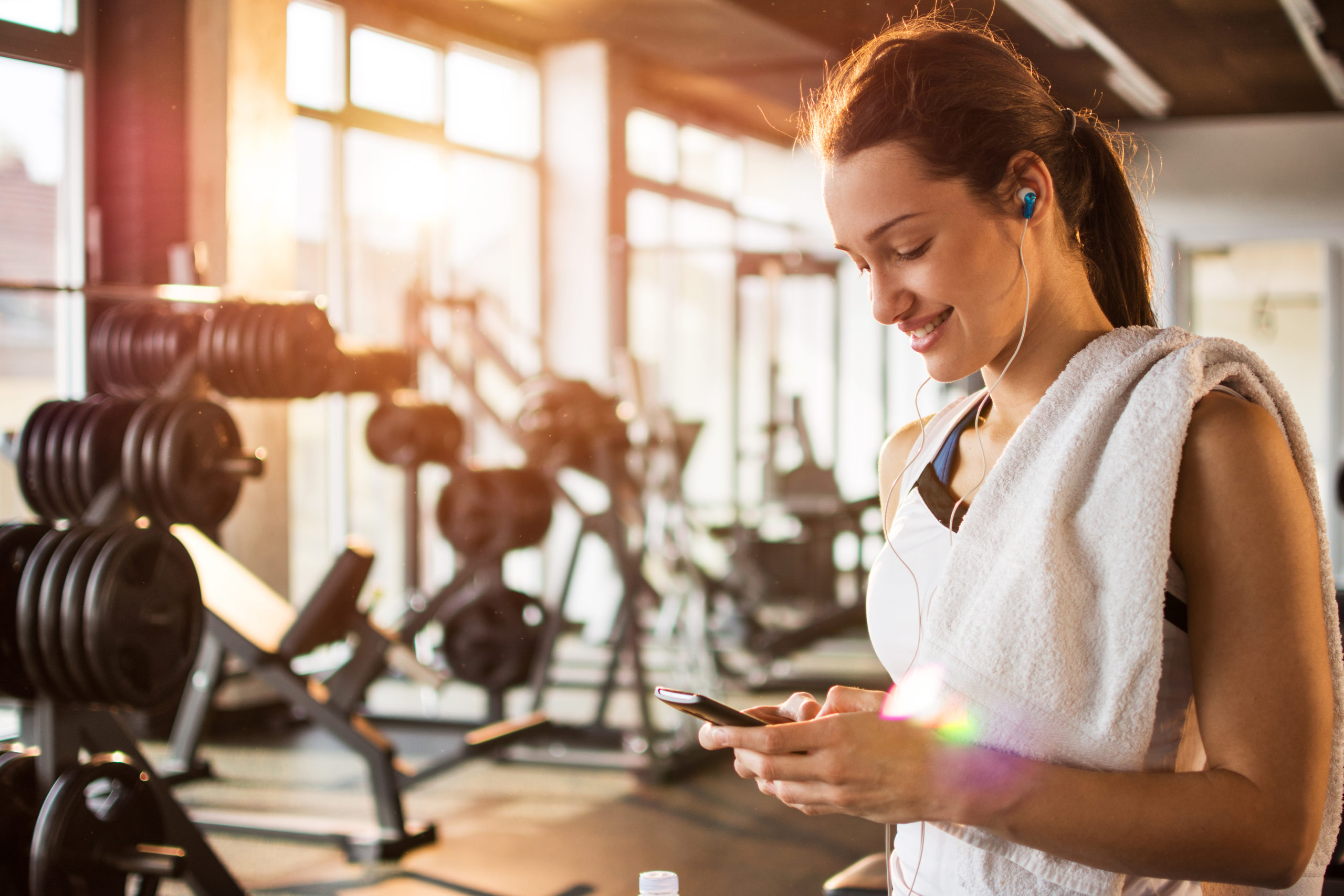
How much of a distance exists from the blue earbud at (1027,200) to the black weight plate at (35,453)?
2.39m

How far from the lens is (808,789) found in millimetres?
738

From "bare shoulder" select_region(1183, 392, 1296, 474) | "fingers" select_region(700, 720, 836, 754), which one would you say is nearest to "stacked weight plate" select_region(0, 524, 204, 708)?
"fingers" select_region(700, 720, 836, 754)

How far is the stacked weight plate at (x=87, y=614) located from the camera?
2092mm

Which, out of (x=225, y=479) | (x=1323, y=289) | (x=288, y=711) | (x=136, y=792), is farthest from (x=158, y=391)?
(x=1323, y=289)

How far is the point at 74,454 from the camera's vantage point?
101 inches

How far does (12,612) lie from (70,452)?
1.72 ft

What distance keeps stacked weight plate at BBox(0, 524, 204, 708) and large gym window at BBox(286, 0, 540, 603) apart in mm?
2063

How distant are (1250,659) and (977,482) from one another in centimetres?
31

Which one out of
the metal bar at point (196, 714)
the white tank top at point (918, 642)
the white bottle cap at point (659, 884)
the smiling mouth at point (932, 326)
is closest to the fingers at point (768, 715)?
the white tank top at point (918, 642)

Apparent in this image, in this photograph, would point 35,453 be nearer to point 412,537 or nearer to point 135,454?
point 135,454

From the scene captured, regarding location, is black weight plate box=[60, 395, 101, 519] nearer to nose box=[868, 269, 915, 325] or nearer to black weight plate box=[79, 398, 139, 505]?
black weight plate box=[79, 398, 139, 505]

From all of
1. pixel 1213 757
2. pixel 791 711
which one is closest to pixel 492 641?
pixel 791 711

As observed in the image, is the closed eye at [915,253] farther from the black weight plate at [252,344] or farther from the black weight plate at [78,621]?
the black weight plate at [252,344]

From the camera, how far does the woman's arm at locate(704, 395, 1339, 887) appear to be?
28.5 inches
